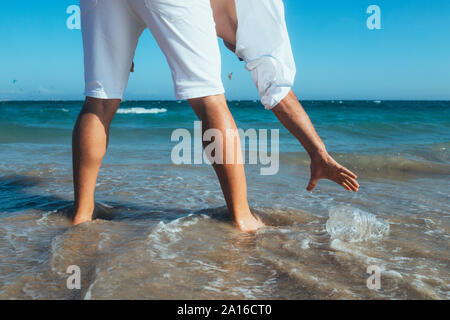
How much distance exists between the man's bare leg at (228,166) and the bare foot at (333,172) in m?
0.38

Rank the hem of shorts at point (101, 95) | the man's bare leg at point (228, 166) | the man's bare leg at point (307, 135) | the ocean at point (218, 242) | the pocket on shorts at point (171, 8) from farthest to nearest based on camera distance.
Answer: the man's bare leg at point (307, 135) < the hem of shorts at point (101, 95) < the man's bare leg at point (228, 166) < the pocket on shorts at point (171, 8) < the ocean at point (218, 242)

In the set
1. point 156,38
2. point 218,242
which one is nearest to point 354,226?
point 218,242

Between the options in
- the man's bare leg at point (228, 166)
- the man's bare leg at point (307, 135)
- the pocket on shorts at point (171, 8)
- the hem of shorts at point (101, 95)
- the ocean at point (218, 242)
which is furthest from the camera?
the man's bare leg at point (307, 135)

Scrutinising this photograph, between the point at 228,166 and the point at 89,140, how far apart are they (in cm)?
66

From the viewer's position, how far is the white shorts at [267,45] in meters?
1.80

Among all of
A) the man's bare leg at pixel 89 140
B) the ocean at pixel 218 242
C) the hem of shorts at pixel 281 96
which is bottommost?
the ocean at pixel 218 242

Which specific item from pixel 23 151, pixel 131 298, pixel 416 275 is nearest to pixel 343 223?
pixel 416 275

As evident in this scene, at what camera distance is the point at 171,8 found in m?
1.47

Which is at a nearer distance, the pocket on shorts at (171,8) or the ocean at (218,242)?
the ocean at (218,242)

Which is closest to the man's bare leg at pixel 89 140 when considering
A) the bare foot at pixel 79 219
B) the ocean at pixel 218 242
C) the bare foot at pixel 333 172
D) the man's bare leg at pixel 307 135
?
the bare foot at pixel 79 219

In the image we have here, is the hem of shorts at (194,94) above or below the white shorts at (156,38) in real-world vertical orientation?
below

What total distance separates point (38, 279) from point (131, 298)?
362 mm

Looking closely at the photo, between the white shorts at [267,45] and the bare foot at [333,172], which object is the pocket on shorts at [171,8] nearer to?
the white shorts at [267,45]
